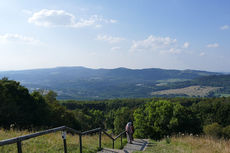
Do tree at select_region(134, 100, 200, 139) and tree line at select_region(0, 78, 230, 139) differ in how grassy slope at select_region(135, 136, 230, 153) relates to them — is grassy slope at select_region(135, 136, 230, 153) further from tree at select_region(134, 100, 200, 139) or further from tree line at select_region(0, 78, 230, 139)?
tree at select_region(134, 100, 200, 139)

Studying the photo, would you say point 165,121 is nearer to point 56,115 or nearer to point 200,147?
point 56,115

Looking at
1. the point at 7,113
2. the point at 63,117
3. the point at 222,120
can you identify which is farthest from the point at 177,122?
the point at 222,120

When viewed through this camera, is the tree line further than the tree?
No

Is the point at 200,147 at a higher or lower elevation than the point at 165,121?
A: higher

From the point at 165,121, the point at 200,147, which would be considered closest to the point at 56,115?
the point at 165,121

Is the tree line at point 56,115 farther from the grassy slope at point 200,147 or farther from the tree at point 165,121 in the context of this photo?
the grassy slope at point 200,147

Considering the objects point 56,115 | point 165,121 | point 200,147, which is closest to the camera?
point 200,147

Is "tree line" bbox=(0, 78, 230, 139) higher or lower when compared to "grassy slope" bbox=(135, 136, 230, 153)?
lower

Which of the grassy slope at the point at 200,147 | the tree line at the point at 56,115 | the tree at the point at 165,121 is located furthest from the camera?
the tree at the point at 165,121

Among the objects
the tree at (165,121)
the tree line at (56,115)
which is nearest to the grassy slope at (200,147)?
the tree line at (56,115)

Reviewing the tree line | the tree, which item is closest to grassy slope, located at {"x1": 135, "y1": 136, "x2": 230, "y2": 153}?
the tree line

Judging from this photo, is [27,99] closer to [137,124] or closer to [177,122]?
[137,124]

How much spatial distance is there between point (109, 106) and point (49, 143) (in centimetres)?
10322

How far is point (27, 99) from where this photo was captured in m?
25.7
